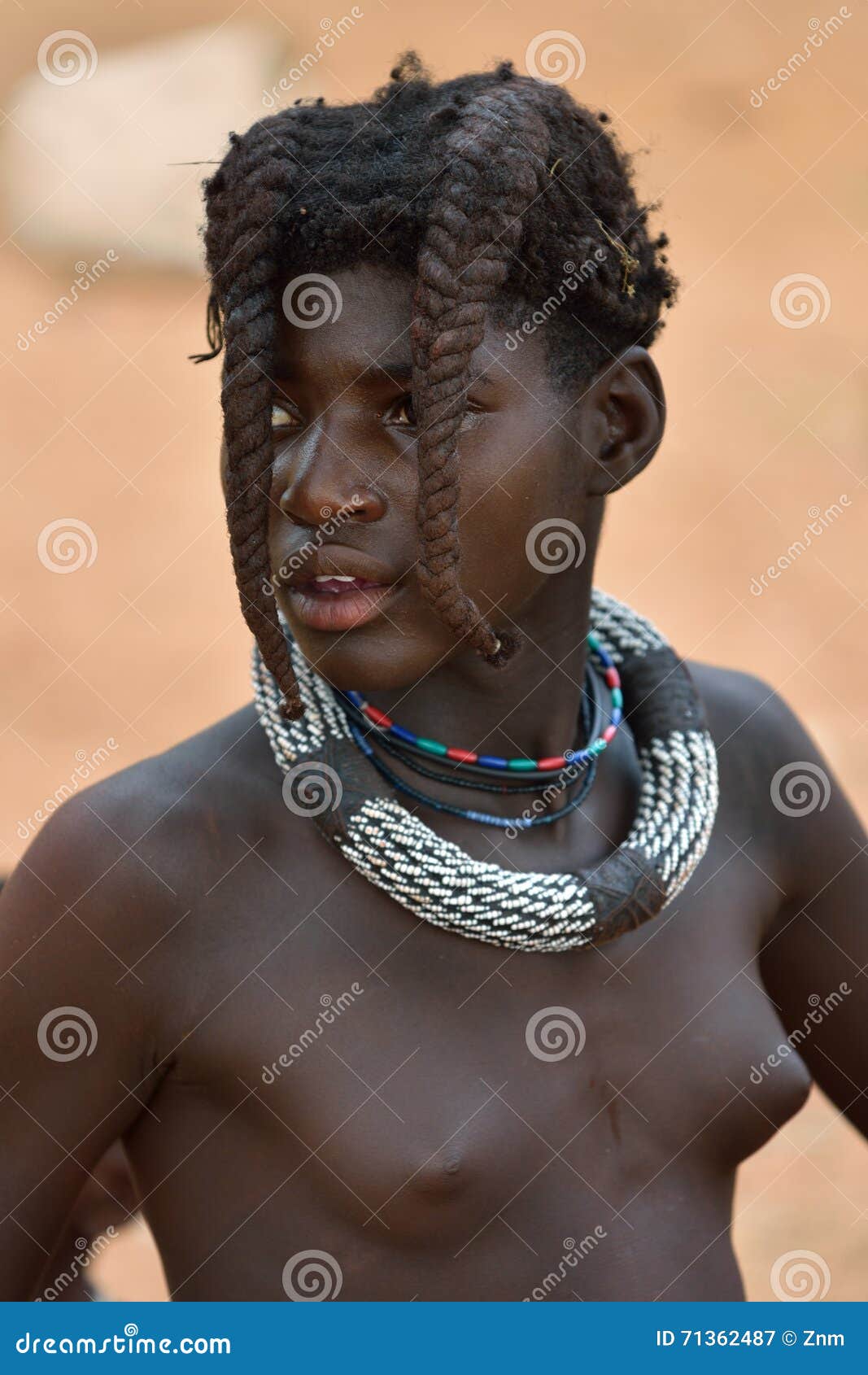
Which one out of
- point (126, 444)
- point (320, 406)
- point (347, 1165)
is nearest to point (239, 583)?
point (320, 406)

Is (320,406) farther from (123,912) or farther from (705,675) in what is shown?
(705,675)

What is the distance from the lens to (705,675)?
255 cm

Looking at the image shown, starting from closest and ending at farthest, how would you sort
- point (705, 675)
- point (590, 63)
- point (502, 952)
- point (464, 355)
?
point (464, 355) → point (502, 952) → point (705, 675) → point (590, 63)

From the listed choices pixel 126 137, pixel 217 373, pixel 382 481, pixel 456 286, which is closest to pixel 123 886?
pixel 382 481

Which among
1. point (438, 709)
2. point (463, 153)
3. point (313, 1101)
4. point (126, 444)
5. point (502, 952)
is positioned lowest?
point (126, 444)

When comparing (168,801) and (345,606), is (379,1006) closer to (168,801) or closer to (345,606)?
(168,801)

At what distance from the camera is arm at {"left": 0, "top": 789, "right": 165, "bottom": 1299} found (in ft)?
6.30

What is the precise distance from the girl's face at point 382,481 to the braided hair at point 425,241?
0.03 meters

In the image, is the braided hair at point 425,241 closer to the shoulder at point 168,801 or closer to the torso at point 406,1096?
the shoulder at point 168,801

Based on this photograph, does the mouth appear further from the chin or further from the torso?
the torso

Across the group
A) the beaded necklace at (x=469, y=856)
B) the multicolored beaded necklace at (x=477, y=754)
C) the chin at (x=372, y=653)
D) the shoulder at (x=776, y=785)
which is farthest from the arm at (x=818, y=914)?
the chin at (x=372, y=653)

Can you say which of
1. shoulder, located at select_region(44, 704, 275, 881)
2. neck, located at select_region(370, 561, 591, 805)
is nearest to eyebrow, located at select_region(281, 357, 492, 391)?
neck, located at select_region(370, 561, 591, 805)

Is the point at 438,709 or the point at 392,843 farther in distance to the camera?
the point at 438,709

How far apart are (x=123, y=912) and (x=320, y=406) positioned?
64 centimetres
